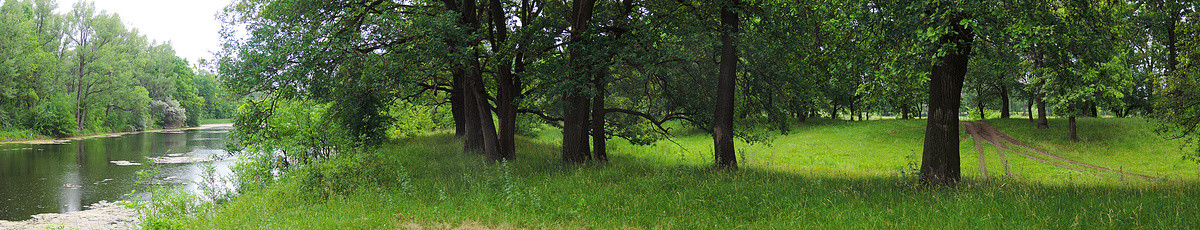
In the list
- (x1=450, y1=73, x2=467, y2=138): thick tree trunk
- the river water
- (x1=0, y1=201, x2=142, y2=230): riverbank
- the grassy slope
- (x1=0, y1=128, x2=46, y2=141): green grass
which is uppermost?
(x1=450, y1=73, x2=467, y2=138): thick tree trunk

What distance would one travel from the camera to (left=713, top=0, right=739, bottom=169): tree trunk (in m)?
11.3

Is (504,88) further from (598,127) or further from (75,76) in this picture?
(75,76)

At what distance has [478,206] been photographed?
8.09 meters

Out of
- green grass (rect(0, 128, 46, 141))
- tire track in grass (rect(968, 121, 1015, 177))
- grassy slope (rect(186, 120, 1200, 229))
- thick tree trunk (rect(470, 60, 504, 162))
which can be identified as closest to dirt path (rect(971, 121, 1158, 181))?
tire track in grass (rect(968, 121, 1015, 177))

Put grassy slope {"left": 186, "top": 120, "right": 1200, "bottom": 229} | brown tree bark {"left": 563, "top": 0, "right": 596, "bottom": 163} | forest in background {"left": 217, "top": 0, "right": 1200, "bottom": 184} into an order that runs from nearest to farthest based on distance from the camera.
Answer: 1. grassy slope {"left": 186, "top": 120, "right": 1200, "bottom": 229}
2. forest in background {"left": 217, "top": 0, "right": 1200, "bottom": 184}
3. brown tree bark {"left": 563, "top": 0, "right": 596, "bottom": 163}

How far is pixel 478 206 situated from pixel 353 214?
1723 mm

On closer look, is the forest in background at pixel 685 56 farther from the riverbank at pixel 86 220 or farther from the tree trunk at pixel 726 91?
the riverbank at pixel 86 220

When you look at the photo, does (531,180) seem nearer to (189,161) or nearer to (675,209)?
(675,209)

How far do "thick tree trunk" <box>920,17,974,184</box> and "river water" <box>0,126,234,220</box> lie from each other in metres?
15.4

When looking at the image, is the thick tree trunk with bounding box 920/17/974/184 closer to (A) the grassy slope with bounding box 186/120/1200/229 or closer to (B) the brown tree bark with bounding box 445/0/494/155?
(A) the grassy slope with bounding box 186/120/1200/229

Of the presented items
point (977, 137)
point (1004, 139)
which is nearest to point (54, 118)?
point (977, 137)

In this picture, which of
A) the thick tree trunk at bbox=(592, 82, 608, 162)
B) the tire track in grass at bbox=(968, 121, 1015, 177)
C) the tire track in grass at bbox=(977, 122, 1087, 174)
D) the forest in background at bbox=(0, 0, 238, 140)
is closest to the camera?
the thick tree trunk at bbox=(592, 82, 608, 162)

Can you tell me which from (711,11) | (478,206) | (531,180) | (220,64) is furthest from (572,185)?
(220,64)

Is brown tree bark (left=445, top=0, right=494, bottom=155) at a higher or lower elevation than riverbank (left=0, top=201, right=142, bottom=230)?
higher
